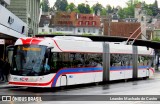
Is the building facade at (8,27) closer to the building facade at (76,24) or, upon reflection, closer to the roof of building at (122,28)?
the roof of building at (122,28)

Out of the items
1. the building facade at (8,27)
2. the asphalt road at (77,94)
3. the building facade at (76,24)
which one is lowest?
the asphalt road at (77,94)

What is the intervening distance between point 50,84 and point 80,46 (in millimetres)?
4255

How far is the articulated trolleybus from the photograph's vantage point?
23875 mm

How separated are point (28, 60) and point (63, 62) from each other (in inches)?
92.5

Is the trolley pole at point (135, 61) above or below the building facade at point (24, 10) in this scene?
below

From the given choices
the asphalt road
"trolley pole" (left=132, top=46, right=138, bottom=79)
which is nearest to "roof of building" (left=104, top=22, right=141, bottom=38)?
"trolley pole" (left=132, top=46, right=138, bottom=79)

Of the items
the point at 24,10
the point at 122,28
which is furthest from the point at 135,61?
the point at 122,28

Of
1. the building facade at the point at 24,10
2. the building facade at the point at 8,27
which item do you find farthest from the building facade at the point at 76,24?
the building facade at the point at 8,27

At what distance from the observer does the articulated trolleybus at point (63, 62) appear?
78.3 feet

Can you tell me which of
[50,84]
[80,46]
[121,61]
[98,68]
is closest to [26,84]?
[50,84]

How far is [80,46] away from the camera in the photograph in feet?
90.9

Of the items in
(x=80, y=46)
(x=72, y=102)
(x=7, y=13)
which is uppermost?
(x=7, y=13)

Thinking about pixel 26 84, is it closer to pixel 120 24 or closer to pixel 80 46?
pixel 80 46

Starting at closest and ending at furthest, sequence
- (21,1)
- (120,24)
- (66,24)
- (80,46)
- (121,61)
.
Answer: (80,46)
(121,61)
(21,1)
(120,24)
(66,24)
